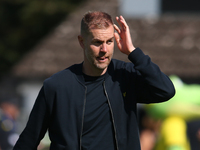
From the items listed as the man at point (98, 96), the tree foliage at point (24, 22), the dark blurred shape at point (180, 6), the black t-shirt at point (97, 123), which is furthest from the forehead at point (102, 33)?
the tree foliage at point (24, 22)

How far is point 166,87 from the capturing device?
11.2ft

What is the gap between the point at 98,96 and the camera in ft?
11.5

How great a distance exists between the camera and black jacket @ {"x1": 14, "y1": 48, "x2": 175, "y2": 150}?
341 cm

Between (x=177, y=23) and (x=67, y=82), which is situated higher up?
(x=67, y=82)

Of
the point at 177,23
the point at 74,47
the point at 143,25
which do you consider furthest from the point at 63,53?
the point at 177,23

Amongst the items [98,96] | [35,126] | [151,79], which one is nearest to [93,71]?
[98,96]

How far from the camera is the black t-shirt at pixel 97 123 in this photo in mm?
3402

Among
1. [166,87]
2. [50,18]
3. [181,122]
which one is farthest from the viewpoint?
[50,18]

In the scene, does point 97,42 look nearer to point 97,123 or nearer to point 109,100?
point 109,100

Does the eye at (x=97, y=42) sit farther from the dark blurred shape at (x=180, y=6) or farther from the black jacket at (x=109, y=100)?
the dark blurred shape at (x=180, y=6)

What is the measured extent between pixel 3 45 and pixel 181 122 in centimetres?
1681

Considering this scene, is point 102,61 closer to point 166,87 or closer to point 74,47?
point 166,87

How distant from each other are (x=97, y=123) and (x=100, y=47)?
0.56 meters

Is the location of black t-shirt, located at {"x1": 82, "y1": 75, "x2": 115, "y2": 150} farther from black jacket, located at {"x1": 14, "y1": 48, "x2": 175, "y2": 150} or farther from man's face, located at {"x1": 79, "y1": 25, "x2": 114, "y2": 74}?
man's face, located at {"x1": 79, "y1": 25, "x2": 114, "y2": 74}
